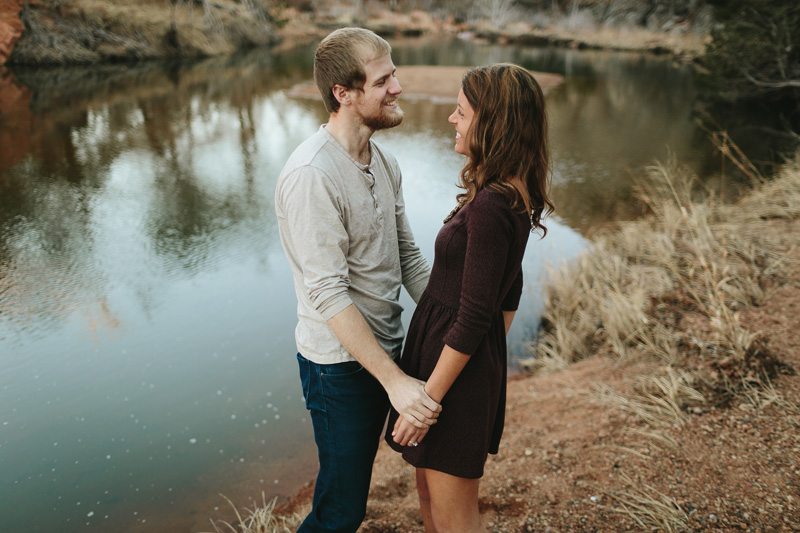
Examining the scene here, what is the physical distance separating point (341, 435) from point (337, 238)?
1.97 feet

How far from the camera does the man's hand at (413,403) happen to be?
1481 mm

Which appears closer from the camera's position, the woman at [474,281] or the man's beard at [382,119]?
the woman at [474,281]

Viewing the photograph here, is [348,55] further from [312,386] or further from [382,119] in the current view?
[312,386]

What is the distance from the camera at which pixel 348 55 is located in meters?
1.56

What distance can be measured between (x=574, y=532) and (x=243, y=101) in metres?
11.6

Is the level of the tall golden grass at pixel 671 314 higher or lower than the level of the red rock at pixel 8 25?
lower

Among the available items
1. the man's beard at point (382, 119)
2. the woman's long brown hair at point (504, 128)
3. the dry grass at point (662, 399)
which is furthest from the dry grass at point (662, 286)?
the man's beard at point (382, 119)

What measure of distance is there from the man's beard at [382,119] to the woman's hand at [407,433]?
0.86 m

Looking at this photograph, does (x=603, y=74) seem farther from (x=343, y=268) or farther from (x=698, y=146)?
(x=343, y=268)

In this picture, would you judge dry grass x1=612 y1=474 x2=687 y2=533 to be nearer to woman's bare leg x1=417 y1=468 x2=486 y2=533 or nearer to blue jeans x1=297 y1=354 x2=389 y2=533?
woman's bare leg x1=417 y1=468 x2=486 y2=533

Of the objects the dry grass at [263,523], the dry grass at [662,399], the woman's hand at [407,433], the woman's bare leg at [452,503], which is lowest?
the dry grass at [263,523]

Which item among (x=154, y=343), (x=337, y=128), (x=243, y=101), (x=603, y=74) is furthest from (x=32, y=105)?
(x=603, y=74)

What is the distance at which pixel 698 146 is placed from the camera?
30.5 feet

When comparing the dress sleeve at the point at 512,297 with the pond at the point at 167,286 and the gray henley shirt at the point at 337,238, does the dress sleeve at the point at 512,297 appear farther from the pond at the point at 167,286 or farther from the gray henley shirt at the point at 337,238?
the pond at the point at 167,286
